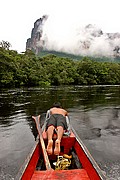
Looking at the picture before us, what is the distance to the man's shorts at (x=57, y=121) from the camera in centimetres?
758

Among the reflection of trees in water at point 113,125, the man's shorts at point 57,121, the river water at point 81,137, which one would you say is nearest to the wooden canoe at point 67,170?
the man's shorts at point 57,121

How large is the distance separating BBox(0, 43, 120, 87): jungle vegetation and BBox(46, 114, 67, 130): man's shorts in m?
38.3

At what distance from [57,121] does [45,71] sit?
182 feet

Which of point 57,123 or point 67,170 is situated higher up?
point 57,123

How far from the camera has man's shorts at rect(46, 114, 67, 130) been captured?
7580 mm

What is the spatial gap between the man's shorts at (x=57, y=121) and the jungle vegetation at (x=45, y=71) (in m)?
38.3

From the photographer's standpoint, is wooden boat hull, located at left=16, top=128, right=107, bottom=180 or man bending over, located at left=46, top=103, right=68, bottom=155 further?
man bending over, located at left=46, top=103, right=68, bottom=155

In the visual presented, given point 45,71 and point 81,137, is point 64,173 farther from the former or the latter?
point 45,71

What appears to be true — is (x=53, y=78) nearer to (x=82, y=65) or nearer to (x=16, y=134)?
(x=82, y=65)

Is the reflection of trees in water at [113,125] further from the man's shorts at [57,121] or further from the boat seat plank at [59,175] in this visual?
the boat seat plank at [59,175]

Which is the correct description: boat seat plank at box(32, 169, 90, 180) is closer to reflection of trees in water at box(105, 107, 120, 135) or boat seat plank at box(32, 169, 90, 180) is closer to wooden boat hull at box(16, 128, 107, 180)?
wooden boat hull at box(16, 128, 107, 180)

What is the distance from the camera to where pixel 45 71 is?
62.6m

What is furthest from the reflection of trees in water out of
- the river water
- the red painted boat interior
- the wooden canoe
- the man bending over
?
the red painted boat interior

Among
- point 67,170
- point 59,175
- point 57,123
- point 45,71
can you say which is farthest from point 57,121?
point 45,71
